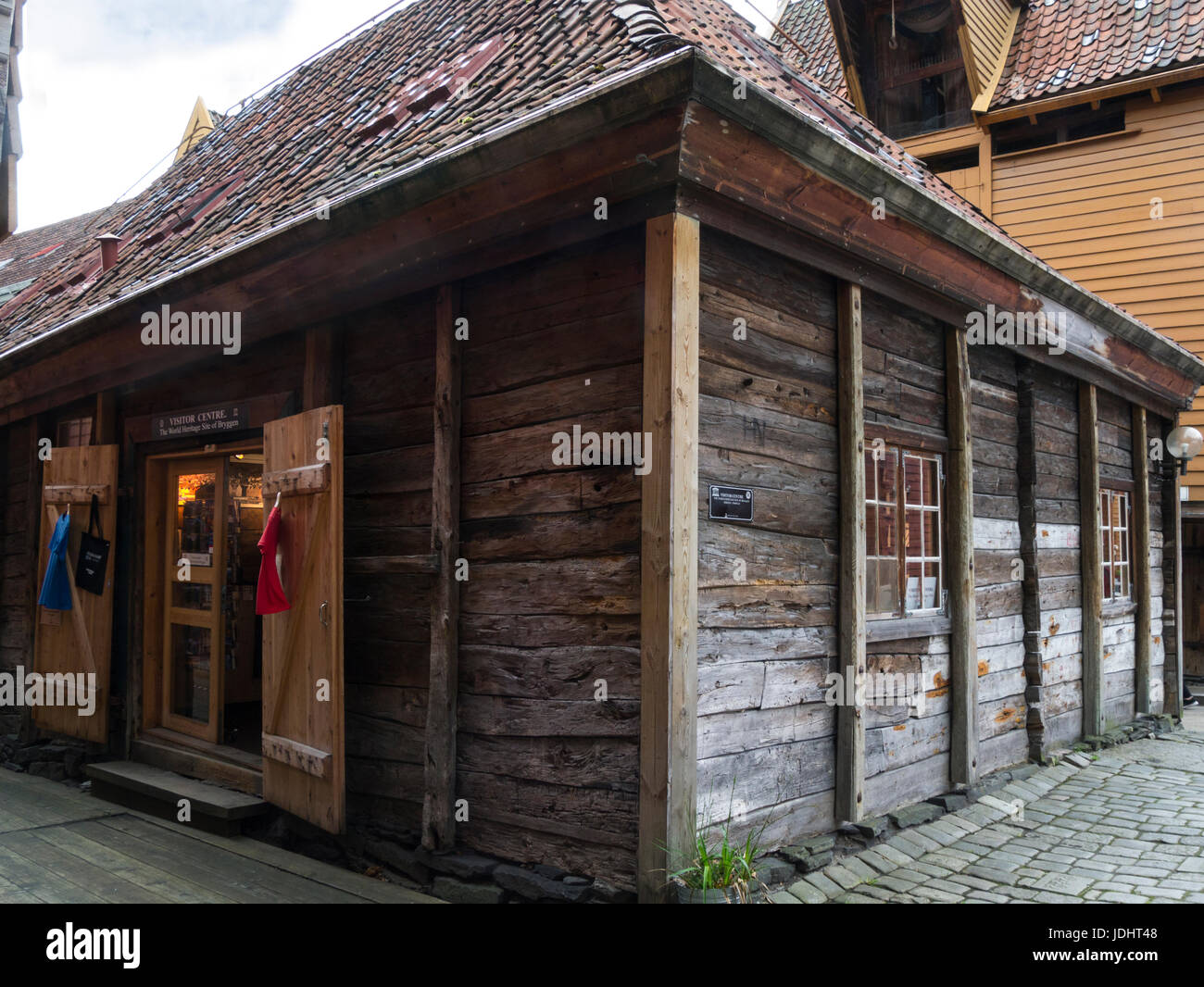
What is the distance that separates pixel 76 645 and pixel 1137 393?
9391 millimetres

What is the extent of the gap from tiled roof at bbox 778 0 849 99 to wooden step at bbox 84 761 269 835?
39.9 feet

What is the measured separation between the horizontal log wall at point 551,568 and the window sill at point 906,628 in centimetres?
179

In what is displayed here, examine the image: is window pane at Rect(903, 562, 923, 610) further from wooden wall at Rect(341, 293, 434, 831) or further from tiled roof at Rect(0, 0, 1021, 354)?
wooden wall at Rect(341, 293, 434, 831)

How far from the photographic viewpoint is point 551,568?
4332 millimetres

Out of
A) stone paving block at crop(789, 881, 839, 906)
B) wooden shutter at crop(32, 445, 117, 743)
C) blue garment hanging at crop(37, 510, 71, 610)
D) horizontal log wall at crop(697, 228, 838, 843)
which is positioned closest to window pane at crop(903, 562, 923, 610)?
horizontal log wall at crop(697, 228, 838, 843)

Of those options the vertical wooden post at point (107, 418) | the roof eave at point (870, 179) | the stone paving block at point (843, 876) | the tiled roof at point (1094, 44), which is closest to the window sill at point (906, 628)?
the stone paving block at point (843, 876)

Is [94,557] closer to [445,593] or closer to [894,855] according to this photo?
[445,593]

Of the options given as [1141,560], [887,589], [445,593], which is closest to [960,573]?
[887,589]

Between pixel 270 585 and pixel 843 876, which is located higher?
pixel 270 585

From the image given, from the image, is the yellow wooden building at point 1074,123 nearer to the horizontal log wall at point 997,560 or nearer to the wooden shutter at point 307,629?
the horizontal log wall at point 997,560

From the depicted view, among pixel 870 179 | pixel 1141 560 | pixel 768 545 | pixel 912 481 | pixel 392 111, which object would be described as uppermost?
pixel 392 111

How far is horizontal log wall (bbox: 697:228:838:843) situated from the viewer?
4.21 metres

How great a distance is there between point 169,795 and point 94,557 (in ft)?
6.54

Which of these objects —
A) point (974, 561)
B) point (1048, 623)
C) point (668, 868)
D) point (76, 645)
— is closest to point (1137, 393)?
point (1048, 623)
